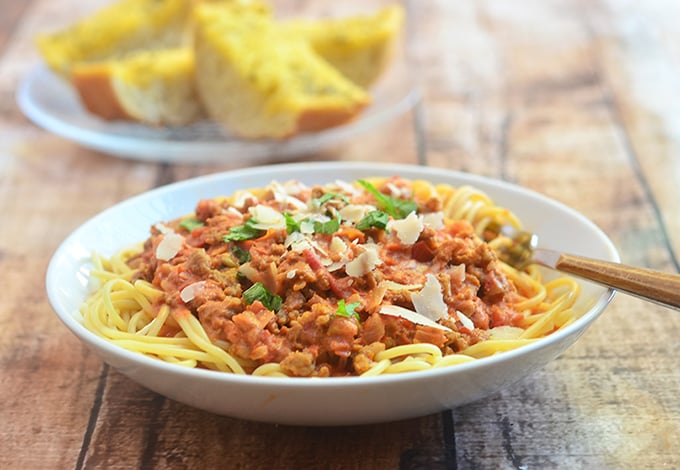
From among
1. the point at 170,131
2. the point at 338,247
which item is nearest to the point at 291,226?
the point at 338,247

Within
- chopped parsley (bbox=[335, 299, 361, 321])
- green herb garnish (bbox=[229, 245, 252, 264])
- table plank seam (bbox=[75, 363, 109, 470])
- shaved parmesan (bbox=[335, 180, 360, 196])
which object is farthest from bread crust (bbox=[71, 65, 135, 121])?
chopped parsley (bbox=[335, 299, 361, 321])

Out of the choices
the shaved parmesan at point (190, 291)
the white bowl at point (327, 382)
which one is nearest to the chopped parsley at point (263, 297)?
the shaved parmesan at point (190, 291)

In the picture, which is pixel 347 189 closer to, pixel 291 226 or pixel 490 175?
pixel 291 226

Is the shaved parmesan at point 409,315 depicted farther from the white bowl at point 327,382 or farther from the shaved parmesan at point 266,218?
the shaved parmesan at point 266,218

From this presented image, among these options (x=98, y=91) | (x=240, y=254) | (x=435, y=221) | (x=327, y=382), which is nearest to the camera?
(x=327, y=382)

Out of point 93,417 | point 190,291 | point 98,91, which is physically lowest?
point 98,91

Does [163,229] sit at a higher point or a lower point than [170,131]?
higher
